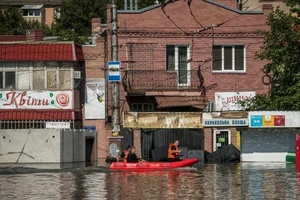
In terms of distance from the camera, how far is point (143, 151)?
188 feet

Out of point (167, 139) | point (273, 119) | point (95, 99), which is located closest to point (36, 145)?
point (95, 99)

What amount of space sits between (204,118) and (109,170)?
893 centimetres

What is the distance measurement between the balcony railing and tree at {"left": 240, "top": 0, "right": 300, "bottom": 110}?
396cm

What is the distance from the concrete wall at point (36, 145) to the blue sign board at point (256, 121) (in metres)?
9.70

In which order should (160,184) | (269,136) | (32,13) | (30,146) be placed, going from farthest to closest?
(32,13)
(269,136)
(30,146)
(160,184)

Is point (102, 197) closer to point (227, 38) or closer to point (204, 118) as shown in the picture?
point (204, 118)

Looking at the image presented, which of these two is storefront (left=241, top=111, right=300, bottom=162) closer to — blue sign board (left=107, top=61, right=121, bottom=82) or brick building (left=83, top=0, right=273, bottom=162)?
brick building (left=83, top=0, right=273, bottom=162)

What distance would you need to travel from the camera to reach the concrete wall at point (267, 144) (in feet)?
175

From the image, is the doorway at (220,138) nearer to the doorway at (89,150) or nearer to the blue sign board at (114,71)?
Result: the doorway at (89,150)

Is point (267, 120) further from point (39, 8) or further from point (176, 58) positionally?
point (39, 8)

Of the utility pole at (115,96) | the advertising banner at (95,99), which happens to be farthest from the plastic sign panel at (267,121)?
the advertising banner at (95,99)

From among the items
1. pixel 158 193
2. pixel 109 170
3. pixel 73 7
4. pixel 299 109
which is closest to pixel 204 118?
pixel 299 109

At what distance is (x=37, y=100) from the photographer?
58.0 meters

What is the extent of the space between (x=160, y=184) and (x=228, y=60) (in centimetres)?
2496
